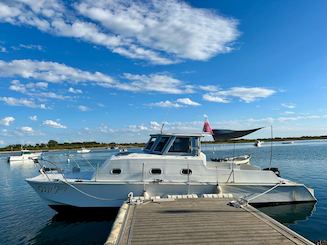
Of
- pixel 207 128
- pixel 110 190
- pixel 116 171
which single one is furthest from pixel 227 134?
pixel 110 190

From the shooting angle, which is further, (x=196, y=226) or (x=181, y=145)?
(x=181, y=145)

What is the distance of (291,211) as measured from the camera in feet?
44.8

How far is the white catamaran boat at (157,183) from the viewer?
13.1 meters

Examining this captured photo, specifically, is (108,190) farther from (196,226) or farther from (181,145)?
(196,226)

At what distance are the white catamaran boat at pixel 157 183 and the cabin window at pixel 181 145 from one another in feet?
0.59

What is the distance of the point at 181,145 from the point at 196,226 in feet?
20.2

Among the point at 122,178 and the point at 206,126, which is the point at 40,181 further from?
the point at 206,126

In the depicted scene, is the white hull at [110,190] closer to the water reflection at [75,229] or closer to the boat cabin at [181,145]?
the water reflection at [75,229]

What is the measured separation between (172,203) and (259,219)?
3440 millimetres

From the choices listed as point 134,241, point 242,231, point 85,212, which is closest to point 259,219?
point 242,231

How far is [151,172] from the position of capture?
13.4 metres

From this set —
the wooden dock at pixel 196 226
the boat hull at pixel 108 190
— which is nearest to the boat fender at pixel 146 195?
the boat hull at pixel 108 190

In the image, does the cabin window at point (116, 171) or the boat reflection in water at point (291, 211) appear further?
the cabin window at point (116, 171)

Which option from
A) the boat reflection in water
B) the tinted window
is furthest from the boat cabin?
the boat reflection in water
